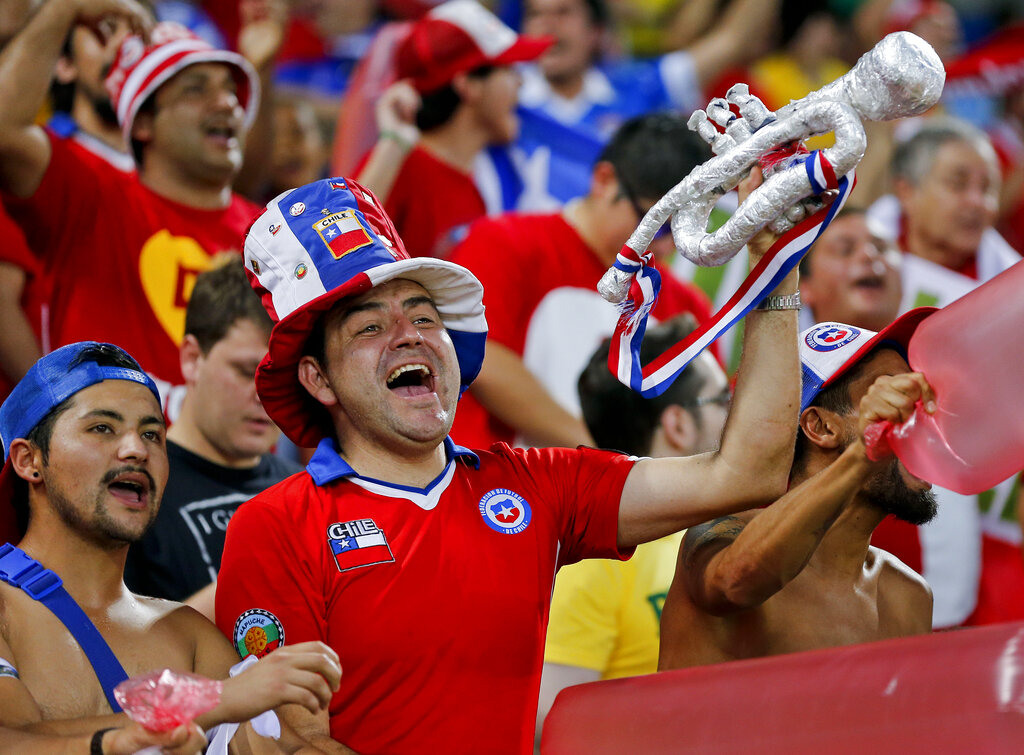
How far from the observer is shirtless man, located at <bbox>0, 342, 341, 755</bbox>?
263 centimetres

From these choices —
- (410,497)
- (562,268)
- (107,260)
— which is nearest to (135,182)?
(107,260)

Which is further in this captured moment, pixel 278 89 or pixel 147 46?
pixel 278 89

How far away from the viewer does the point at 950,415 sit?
2.45 meters

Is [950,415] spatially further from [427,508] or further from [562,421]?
[562,421]

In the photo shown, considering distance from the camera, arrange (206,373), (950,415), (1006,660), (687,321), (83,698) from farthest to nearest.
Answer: (687,321) < (206,373) < (83,698) < (950,415) < (1006,660)

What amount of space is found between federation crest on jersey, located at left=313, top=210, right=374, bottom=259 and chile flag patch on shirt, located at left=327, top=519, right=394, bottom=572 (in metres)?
0.55

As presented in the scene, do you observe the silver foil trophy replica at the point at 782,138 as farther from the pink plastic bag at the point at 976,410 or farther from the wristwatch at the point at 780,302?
the pink plastic bag at the point at 976,410

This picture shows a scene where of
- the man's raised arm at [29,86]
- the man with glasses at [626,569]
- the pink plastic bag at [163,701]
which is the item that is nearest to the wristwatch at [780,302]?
the man with glasses at [626,569]

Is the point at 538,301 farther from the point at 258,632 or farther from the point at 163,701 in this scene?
the point at 163,701

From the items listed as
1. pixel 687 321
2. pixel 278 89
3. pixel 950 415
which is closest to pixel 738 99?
pixel 950 415

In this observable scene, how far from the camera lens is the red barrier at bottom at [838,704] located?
88.9 inches

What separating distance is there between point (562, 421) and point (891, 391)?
208 cm

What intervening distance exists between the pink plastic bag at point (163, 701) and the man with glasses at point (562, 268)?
241 cm

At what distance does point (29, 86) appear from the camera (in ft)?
12.9
